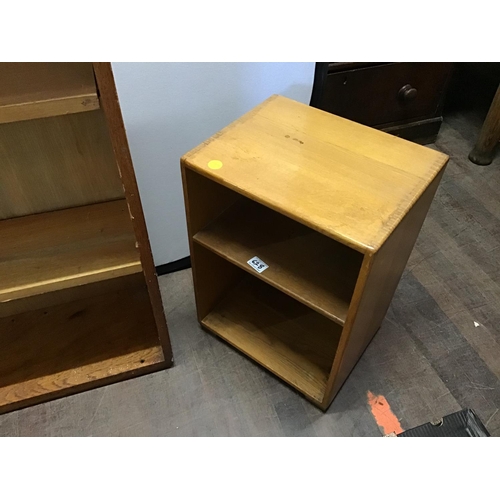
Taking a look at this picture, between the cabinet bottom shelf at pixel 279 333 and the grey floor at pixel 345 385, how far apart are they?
0.05 metres

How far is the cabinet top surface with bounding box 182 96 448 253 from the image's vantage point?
29.5 inches

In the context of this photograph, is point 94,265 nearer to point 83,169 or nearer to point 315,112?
point 83,169

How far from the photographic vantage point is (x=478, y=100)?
2.11 metres

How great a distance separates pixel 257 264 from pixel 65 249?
16.2 inches

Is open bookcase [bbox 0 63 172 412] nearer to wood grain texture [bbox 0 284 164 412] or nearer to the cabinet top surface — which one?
wood grain texture [bbox 0 284 164 412]

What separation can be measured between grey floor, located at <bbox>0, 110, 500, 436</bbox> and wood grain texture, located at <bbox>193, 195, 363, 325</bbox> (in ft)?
1.17

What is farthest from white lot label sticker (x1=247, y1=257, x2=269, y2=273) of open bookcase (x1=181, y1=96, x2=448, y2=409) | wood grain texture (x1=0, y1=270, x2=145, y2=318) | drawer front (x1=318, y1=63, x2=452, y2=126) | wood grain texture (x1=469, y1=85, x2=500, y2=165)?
wood grain texture (x1=469, y1=85, x2=500, y2=165)

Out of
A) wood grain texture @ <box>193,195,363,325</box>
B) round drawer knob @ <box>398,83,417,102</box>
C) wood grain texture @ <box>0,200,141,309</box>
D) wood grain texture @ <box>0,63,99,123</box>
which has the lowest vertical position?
wood grain texture @ <box>193,195,363,325</box>

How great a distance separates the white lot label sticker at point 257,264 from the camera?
0.94 m

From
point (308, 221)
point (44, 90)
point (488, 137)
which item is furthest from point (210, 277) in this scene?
point (488, 137)

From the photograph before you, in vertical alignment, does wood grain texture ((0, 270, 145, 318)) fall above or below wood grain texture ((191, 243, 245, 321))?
below

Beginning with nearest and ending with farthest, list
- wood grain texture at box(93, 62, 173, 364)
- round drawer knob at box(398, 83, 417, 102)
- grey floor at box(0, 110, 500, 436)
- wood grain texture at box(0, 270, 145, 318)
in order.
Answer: wood grain texture at box(93, 62, 173, 364), grey floor at box(0, 110, 500, 436), wood grain texture at box(0, 270, 145, 318), round drawer knob at box(398, 83, 417, 102)

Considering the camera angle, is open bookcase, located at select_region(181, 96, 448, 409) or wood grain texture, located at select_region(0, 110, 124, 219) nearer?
open bookcase, located at select_region(181, 96, 448, 409)

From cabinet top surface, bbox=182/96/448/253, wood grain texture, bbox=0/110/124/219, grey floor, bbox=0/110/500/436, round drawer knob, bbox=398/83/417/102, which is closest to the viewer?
cabinet top surface, bbox=182/96/448/253
